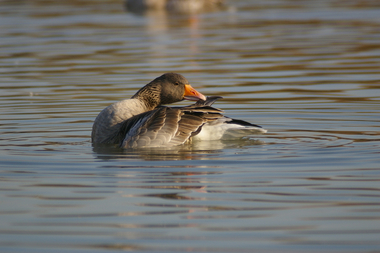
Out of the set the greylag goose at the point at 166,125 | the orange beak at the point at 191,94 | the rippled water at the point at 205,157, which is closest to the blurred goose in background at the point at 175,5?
the rippled water at the point at 205,157

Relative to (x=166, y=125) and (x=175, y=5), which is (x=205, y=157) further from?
(x=175, y=5)

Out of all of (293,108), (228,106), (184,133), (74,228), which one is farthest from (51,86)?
(74,228)

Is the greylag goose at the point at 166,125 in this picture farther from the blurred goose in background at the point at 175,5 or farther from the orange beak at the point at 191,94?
the blurred goose in background at the point at 175,5

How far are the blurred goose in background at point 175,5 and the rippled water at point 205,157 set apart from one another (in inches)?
469

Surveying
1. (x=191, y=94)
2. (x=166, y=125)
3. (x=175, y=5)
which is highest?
(x=175, y=5)

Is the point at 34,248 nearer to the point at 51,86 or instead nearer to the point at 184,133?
the point at 184,133

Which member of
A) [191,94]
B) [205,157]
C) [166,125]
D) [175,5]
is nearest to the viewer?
[205,157]

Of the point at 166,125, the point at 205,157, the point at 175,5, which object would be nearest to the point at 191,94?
the point at 166,125

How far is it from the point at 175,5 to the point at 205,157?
27.3 m

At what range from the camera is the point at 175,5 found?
112ft

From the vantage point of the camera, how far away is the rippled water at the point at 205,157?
502 cm

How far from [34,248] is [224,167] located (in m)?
2.80

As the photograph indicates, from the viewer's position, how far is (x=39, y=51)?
19.9 m

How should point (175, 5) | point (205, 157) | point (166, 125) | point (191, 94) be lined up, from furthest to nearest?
point (175, 5) → point (191, 94) → point (166, 125) → point (205, 157)
